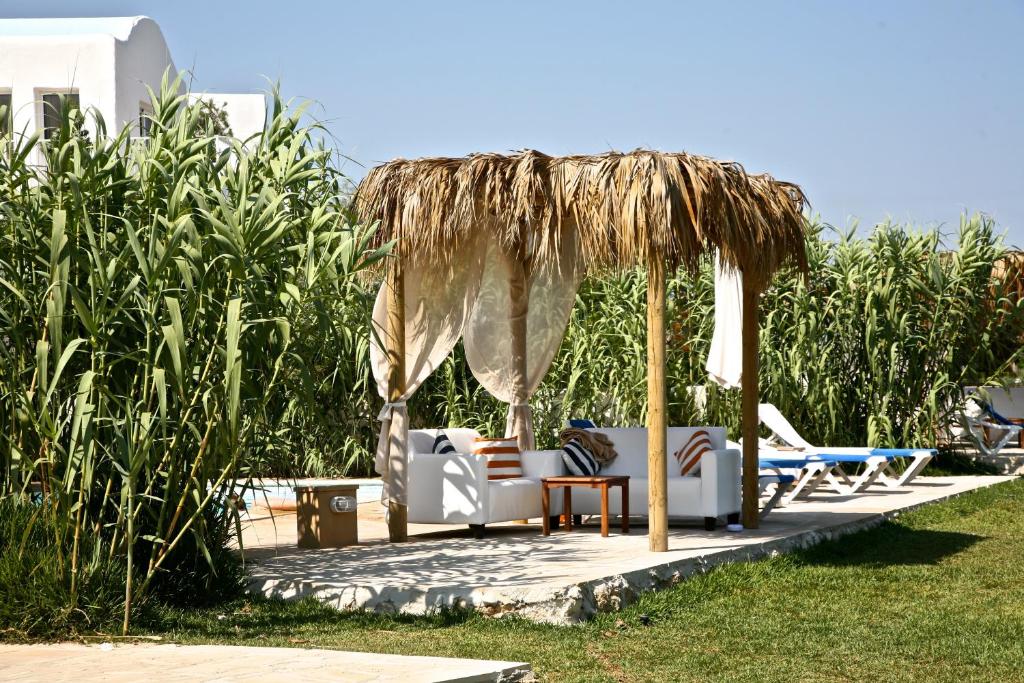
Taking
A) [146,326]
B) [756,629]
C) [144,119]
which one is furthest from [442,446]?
[144,119]

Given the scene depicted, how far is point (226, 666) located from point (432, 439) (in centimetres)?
469

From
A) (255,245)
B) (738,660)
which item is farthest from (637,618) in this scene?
(255,245)

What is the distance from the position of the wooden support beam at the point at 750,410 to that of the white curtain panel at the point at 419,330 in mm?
2043

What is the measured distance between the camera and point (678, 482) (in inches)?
347

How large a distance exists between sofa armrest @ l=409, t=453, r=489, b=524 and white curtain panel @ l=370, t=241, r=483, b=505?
190 millimetres

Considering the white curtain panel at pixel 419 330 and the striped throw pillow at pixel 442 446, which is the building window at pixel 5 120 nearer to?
the white curtain panel at pixel 419 330

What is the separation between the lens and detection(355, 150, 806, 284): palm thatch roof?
754 centimetres

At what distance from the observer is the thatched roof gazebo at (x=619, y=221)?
298 inches

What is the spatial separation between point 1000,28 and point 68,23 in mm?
15299

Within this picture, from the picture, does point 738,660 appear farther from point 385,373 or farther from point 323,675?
point 385,373

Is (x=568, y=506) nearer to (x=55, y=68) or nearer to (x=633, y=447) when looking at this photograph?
(x=633, y=447)

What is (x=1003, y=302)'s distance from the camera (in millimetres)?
13555

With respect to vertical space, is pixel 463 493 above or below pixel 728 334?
below

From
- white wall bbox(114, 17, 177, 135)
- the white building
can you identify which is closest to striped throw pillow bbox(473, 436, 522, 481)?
the white building
